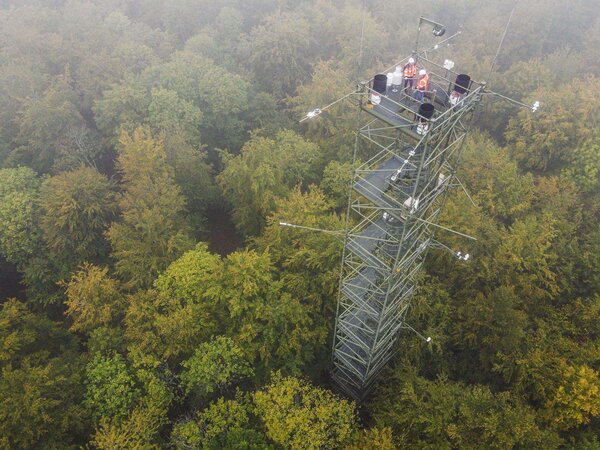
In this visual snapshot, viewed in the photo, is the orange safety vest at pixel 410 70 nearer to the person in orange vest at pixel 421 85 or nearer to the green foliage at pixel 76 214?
the person in orange vest at pixel 421 85

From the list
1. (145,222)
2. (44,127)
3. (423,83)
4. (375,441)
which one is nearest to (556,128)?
(423,83)

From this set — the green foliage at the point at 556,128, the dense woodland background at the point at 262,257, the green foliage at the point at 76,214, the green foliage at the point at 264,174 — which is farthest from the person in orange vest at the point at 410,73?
the green foliage at the point at 76,214

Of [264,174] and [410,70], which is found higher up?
[410,70]

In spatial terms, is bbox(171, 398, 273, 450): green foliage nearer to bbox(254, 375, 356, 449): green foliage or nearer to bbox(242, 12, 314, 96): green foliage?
bbox(254, 375, 356, 449): green foliage

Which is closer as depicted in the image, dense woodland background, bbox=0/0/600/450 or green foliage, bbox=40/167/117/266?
dense woodland background, bbox=0/0/600/450

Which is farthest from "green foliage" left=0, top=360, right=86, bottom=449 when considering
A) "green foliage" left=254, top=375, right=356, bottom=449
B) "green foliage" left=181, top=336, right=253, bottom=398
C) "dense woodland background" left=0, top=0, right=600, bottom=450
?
"green foliage" left=254, top=375, right=356, bottom=449

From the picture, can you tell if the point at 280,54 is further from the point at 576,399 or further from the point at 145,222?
the point at 576,399
